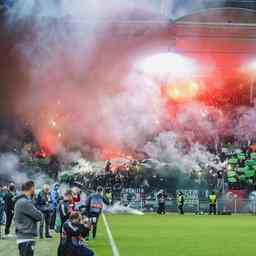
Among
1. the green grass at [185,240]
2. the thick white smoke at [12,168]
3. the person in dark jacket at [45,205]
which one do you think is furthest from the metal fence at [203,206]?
the person in dark jacket at [45,205]

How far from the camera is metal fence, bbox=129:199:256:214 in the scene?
135 feet

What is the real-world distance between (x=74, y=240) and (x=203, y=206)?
106 feet

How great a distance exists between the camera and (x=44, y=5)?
30.8m

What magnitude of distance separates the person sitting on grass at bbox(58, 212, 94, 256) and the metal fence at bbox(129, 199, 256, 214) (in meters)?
31.1

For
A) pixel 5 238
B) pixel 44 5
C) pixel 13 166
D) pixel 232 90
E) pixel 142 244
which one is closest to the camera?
pixel 142 244

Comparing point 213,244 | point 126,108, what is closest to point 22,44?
point 126,108

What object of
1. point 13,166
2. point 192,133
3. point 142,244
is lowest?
point 142,244

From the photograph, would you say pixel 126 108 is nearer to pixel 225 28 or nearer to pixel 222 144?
pixel 222 144

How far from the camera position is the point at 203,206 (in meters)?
41.7

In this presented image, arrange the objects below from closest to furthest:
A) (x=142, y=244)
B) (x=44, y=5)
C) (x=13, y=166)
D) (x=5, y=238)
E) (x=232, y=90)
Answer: (x=142, y=244), (x=5, y=238), (x=44, y=5), (x=13, y=166), (x=232, y=90)

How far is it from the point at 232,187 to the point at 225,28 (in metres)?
13.3

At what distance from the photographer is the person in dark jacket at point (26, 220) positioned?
10.5m

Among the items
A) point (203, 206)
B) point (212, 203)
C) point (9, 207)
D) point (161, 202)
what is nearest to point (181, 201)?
point (161, 202)

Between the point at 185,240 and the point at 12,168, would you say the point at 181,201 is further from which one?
the point at 185,240
